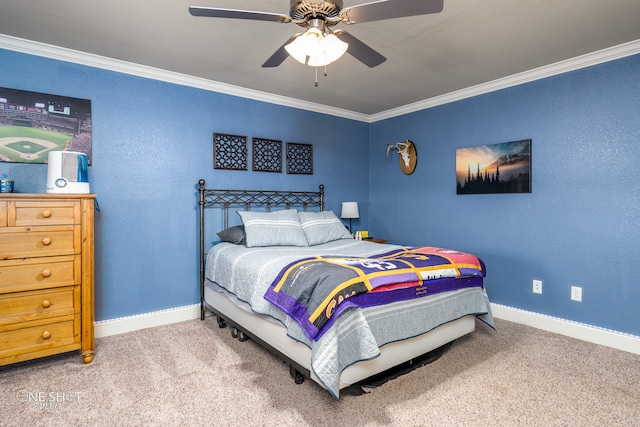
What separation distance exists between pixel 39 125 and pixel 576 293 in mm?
4750

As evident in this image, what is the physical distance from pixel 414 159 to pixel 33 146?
387cm

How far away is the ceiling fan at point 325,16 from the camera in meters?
1.60

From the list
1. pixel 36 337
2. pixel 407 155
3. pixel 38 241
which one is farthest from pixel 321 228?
pixel 36 337

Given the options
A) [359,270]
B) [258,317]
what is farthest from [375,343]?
[258,317]

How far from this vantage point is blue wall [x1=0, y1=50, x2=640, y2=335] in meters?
2.80

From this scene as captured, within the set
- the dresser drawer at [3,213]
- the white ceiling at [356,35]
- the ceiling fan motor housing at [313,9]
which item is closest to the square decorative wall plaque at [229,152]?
the white ceiling at [356,35]

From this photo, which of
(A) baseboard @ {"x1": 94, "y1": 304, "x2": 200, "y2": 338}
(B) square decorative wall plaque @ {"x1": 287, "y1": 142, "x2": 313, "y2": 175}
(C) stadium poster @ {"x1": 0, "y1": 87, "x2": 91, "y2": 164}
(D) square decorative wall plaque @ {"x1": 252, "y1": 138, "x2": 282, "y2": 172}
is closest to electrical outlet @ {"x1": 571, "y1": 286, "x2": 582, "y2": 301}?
(B) square decorative wall plaque @ {"x1": 287, "y1": 142, "x2": 313, "y2": 175}

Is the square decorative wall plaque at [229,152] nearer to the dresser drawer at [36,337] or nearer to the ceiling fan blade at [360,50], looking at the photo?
the dresser drawer at [36,337]

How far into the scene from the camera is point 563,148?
3111mm

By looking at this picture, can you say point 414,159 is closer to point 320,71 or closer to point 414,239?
point 414,239

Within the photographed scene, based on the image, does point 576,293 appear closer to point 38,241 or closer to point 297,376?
point 297,376

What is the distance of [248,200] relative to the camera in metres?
3.89

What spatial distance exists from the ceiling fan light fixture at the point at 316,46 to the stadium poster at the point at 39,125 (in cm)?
210

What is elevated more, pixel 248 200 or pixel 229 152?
pixel 229 152
